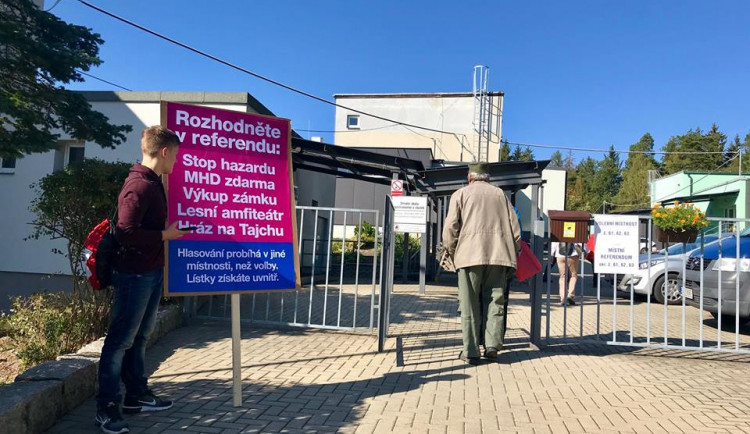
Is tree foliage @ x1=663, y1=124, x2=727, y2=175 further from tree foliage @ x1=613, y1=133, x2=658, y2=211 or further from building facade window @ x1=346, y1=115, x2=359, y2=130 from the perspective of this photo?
building facade window @ x1=346, y1=115, x2=359, y2=130

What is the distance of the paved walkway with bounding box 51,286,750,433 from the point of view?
3518 mm

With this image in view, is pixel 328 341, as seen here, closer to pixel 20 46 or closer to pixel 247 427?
pixel 247 427

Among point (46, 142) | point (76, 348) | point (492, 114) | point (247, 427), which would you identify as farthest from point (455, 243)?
point (492, 114)

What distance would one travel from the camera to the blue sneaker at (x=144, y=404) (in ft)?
11.5

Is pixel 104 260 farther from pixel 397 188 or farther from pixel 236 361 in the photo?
pixel 397 188

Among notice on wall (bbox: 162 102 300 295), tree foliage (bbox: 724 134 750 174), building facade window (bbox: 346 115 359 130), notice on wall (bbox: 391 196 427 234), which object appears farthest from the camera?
tree foliage (bbox: 724 134 750 174)

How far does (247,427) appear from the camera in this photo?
335cm

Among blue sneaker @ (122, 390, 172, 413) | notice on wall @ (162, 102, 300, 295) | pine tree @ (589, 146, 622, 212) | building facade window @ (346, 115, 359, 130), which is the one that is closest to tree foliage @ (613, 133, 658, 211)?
pine tree @ (589, 146, 622, 212)

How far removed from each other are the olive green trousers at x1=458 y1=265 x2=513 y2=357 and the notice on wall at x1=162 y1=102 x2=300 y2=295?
69.8 inches

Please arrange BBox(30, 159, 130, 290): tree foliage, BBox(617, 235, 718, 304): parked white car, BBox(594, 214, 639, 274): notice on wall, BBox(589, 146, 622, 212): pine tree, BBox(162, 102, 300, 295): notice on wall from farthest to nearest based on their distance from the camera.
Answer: BBox(589, 146, 622, 212): pine tree, BBox(617, 235, 718, 304): parked white car, BBox(594, 214, 639, 274): notice on wall, BBox(30, 159, 130, 290): tree foliage, BBox(162, 102, 300, 295): notice on wall

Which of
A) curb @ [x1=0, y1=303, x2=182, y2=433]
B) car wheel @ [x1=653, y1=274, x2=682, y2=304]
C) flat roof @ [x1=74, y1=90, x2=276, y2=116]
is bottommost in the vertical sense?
curb @ [x1=0, y1=303, x2=182, y2=433]

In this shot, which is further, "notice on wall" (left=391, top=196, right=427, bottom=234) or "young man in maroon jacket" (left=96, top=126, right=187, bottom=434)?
"notice on wall" (left=391, top=196, right=427, bottom=234)

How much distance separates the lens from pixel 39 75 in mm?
6375

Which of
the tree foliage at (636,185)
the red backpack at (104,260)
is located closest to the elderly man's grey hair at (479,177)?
the red backpack at (104,260)
